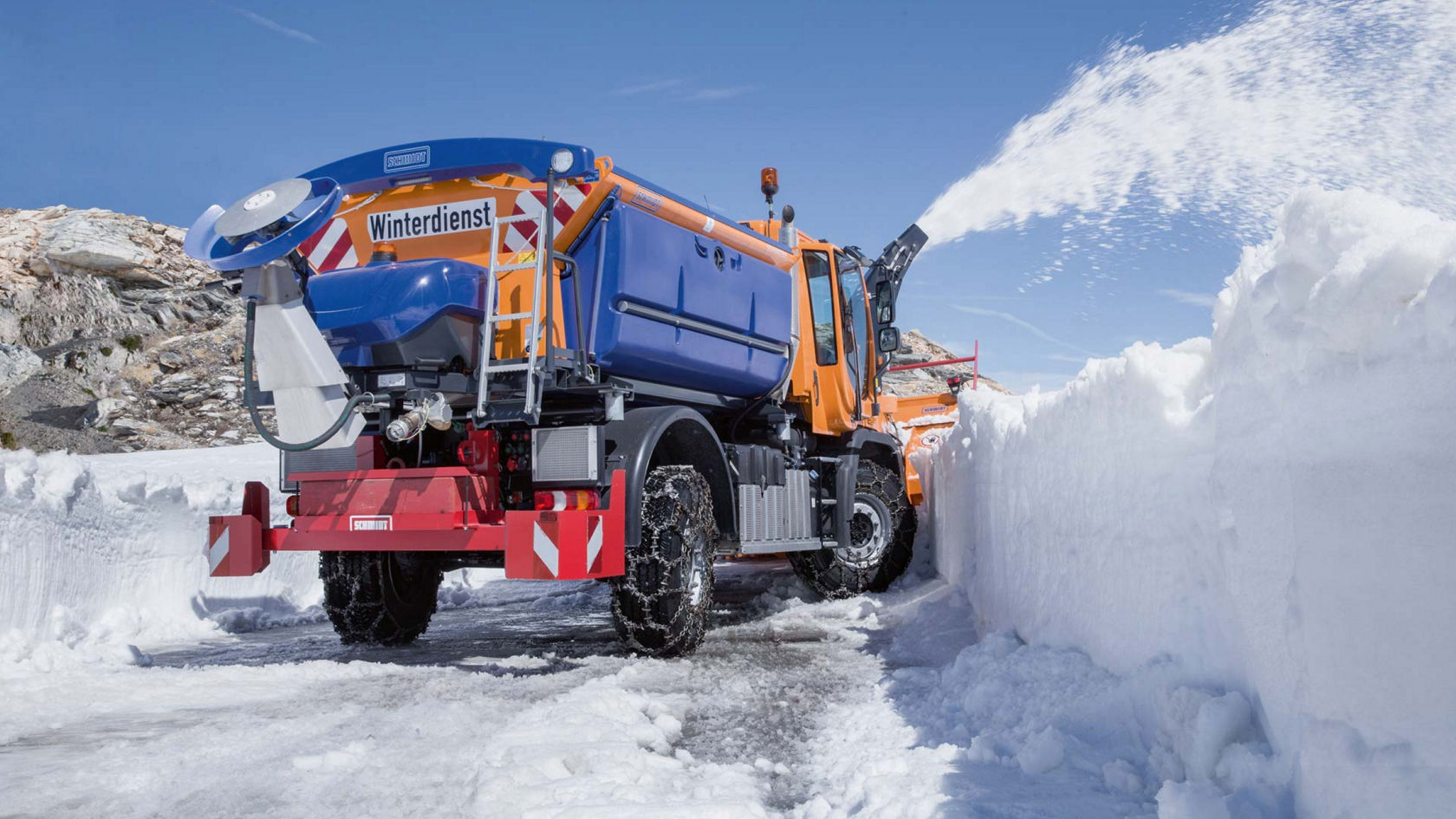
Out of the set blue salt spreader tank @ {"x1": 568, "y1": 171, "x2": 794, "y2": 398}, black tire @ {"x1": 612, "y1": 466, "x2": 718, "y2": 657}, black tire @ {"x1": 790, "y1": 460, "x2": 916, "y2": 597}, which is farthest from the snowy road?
black tire @ {"x1": 790, "y1": 460, "x2": 916, "y2": 597}

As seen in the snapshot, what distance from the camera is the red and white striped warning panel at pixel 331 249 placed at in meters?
6.45

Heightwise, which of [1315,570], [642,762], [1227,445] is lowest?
[642,762]

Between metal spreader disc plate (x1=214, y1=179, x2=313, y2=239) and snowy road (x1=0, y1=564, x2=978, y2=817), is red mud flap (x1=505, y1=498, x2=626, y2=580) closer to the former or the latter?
snowy road (x1=0, y1=564, x2=978, y2=817)

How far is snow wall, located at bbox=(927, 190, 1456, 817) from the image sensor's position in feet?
6.43

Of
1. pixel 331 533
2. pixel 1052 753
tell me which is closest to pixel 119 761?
pixel 331 533

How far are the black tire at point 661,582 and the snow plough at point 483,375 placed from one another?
0.01 meters

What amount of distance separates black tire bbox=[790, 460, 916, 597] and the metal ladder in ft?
14.0

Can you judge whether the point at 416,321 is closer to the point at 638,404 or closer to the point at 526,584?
the point at 638,404

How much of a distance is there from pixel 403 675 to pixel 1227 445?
429 cm

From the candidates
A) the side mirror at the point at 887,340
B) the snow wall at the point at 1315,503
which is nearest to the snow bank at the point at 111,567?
the side mirror at the point at 887,340

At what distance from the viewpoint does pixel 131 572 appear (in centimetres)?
765

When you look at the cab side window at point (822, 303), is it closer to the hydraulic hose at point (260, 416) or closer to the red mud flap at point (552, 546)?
the red mud flap at point (552, 546)

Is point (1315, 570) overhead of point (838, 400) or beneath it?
beneath

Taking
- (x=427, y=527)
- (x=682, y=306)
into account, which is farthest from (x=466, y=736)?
(x=682, y=306)
